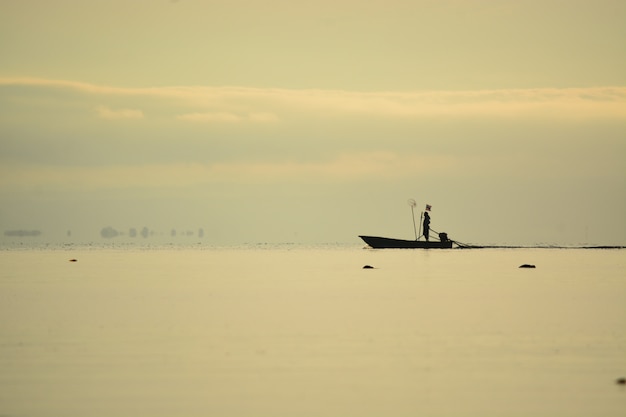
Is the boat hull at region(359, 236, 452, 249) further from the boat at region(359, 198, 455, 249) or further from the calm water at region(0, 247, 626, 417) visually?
the calm water at region(0, 247, 626, 417)

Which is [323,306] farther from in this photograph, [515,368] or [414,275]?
[414,275]

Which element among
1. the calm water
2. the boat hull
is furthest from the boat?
the calm water

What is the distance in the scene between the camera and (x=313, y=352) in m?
29.3

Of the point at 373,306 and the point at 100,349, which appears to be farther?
the point at 373,306

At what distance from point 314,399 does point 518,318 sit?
17405 millimetres

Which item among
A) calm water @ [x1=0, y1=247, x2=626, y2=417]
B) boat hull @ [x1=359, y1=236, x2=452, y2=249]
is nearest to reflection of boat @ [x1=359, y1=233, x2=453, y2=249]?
boat hull @ [x1=359, y1=236, x2=452, y2=249]

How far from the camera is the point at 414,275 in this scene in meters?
69.3

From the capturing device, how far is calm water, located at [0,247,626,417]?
22297mm

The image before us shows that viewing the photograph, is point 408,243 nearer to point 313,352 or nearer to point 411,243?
point 411,243

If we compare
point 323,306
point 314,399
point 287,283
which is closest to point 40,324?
point 323,306

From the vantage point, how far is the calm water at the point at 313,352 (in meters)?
22.3

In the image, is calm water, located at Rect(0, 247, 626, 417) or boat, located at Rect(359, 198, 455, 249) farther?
boat, located at Rect(359, 198, 455, 249)

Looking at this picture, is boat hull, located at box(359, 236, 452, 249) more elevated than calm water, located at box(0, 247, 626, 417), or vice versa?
boat hull, located at box(359, 236, 452, 249)

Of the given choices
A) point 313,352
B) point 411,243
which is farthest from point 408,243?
point 313,352
